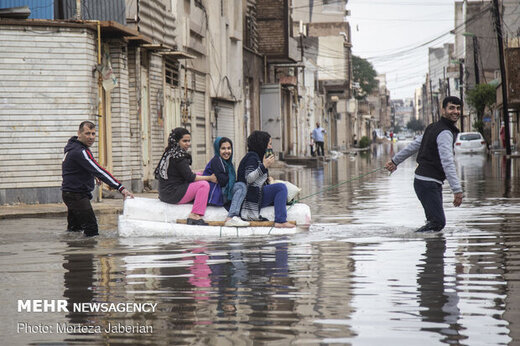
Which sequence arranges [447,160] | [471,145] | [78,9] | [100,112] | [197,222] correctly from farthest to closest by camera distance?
1. [471,145]
2. [100,112]
3. [78,9]
4. [197,222]
5. [447,160]

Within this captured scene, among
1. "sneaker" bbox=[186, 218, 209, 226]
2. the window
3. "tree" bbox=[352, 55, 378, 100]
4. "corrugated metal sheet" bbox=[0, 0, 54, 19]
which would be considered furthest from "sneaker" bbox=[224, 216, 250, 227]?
"tree" bbox=[352, 55, 378, 100]

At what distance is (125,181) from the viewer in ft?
66.3

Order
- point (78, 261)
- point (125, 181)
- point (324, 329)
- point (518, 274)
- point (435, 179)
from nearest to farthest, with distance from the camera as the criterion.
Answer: point (324, 329) → point (518, 274) → point (78, 261) → point (435, 179) → point (125, 181)

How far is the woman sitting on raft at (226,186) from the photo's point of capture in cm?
1166

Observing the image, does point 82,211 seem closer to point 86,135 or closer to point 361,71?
point 86,135

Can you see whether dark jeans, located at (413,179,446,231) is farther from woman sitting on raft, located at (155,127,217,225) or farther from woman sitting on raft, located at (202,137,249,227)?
woman sitting on raft, located at (155,127,217,225)

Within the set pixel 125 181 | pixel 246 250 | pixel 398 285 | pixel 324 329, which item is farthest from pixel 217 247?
pixel 125 181

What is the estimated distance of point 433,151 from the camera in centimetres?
1111

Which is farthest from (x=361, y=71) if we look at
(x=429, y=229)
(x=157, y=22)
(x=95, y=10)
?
(x=429, y=229)

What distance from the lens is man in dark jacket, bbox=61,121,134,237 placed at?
11695 millimetres

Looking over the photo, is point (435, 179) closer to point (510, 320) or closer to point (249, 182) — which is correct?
point (249, 182)

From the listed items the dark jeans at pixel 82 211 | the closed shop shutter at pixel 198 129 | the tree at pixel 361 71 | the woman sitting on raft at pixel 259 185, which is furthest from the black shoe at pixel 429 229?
the tree at pixel 361 71

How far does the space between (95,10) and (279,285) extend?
43.2 feet

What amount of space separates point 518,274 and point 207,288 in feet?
8.44
